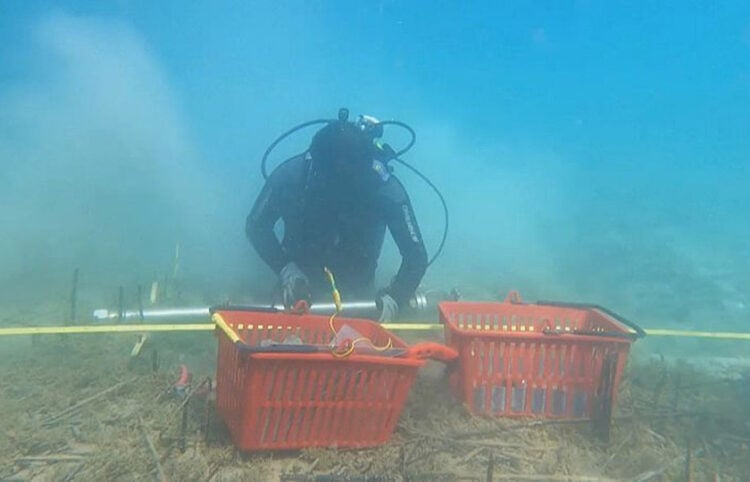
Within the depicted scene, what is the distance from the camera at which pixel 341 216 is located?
21.0 ft

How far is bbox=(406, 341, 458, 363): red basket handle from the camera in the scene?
3486 millimetres

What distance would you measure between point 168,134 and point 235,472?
26793mm

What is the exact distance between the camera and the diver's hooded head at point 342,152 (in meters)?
5.98

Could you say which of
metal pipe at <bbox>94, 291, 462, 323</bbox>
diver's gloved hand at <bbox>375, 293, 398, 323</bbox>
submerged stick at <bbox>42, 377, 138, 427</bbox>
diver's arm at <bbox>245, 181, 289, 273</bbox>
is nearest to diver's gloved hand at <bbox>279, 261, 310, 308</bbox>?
metal pipe at <bbox>94, 291, 462, 323</bbox>

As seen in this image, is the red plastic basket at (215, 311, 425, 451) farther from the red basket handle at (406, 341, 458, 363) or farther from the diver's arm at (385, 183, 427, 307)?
the diver's arm at (385, 183, 427, 307)

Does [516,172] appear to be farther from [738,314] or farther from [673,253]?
[738,314]

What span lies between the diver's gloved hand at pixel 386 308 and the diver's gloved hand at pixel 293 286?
0.74 meters

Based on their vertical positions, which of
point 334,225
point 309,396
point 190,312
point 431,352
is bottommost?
point 190,312

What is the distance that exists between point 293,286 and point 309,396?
7.87ft

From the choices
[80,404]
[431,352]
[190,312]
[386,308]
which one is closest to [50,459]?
[80,404]

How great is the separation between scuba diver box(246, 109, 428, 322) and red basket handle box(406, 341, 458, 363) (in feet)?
6.66

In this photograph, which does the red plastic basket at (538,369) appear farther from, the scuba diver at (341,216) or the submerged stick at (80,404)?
the submerged stick at (80,404)

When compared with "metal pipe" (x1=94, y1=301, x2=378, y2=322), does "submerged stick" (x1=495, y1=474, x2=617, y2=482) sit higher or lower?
lower

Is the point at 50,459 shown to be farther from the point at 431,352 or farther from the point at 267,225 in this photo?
the point at 267,225
